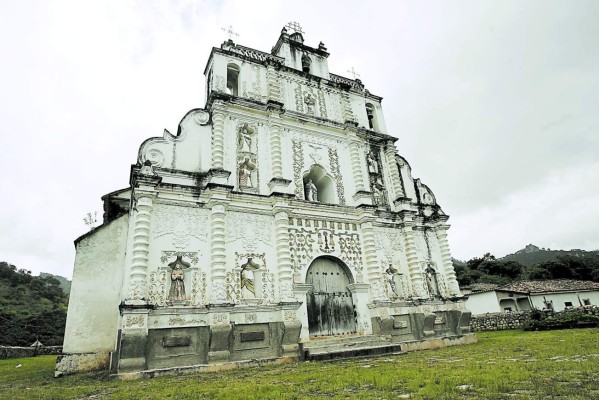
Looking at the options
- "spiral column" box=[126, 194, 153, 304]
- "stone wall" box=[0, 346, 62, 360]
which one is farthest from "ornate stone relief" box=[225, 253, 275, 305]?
"stone wall" box=[0, 346, 62, 360]

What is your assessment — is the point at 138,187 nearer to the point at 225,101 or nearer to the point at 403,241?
the point at 225,101

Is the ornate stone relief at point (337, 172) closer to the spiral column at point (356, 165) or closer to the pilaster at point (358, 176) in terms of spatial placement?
the pilaster at point (358, 176)

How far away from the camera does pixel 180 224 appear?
1229 cm

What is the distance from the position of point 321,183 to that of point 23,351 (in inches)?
893

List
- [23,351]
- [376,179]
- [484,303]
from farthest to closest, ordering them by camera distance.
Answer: [484,303]
[23,351]
[376,179]

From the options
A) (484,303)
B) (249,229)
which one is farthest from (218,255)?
(484,303)

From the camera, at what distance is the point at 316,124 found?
16828 mm

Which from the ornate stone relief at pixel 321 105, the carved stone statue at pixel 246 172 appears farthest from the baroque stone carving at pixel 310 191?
the ornate stone relief at pixel 321 105

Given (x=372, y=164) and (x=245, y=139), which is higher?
(x=245, y=139)

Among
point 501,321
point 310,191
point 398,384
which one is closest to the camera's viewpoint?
point 398,384

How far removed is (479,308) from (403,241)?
67.7 ft

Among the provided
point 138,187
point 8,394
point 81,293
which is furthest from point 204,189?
point 8,394

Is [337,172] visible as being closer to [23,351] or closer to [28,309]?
[23,351]

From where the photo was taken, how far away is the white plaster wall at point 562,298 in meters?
30.8
